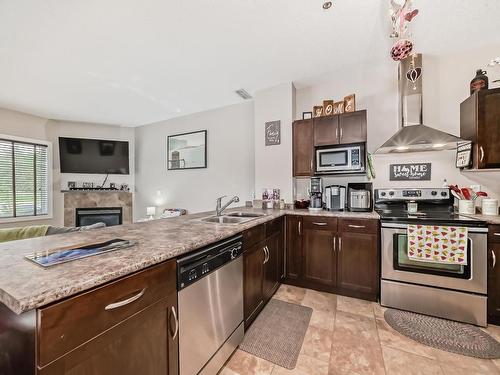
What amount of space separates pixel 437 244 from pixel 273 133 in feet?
7.52

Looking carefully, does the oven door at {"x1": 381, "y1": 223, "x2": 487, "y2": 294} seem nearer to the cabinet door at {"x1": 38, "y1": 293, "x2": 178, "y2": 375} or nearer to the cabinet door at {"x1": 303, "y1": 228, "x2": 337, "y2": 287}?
the cabinet door at {"x1": 303, "y1": 228, "x2": 337, "y2": 287}

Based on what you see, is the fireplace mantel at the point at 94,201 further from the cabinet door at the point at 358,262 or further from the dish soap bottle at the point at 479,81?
the dish soap bottle at the point at 479,81

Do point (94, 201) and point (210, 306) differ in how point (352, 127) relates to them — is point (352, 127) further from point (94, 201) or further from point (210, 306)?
point (94, 201)

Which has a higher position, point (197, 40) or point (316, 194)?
point (197, 40)

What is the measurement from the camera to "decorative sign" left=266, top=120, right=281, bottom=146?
3.21 metres

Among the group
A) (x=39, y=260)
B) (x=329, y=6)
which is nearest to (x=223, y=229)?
(x=39, y=260)

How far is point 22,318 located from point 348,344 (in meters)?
1.97

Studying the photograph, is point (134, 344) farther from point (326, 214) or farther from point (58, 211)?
point (58, 211)

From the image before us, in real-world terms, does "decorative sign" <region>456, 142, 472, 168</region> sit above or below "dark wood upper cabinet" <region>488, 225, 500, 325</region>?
above

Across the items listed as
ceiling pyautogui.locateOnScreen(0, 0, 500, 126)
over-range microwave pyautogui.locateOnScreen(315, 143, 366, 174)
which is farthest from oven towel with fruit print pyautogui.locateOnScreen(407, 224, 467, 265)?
ceiling pyautogui.locateOnScreen(0, 0, 500, 126)

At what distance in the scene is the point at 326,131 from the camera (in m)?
2.81

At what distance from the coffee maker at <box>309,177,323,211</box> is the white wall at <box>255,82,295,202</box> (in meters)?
0.31

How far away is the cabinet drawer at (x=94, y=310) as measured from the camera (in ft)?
2.08

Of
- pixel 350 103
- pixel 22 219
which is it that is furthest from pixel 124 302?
pixel 22 219
